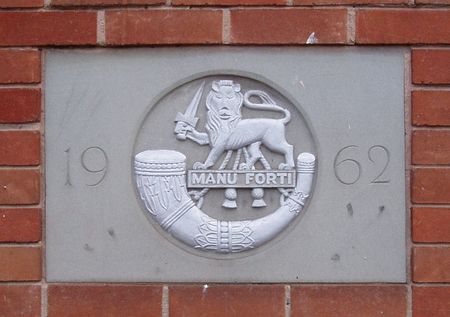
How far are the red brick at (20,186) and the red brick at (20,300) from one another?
0.26 m

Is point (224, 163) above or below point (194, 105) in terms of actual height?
below

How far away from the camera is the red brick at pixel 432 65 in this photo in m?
1.86

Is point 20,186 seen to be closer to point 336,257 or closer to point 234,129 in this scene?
point 234,129

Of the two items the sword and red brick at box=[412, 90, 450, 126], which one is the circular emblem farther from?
red brick at box=[412, 90, 450, 126]

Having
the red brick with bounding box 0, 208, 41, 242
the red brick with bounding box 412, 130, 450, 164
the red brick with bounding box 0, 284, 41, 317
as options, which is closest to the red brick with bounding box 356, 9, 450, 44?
the red brick with bounding box 412, 130, 450, 164

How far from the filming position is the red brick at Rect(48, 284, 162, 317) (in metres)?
1.87

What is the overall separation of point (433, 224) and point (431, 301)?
0.23m

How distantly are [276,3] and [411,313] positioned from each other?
1.00 metres

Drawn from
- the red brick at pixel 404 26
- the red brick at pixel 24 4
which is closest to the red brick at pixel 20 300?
the red brick at pixel 24 4

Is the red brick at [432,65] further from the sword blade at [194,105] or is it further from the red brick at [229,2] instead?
the sword blade at [194,105]

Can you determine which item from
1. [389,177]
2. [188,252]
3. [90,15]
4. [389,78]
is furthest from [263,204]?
[90,15]

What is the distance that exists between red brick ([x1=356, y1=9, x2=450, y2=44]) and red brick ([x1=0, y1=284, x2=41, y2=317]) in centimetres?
122

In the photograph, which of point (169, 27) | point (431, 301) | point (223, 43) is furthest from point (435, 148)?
point (169, 27)

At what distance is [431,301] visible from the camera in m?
1.86
